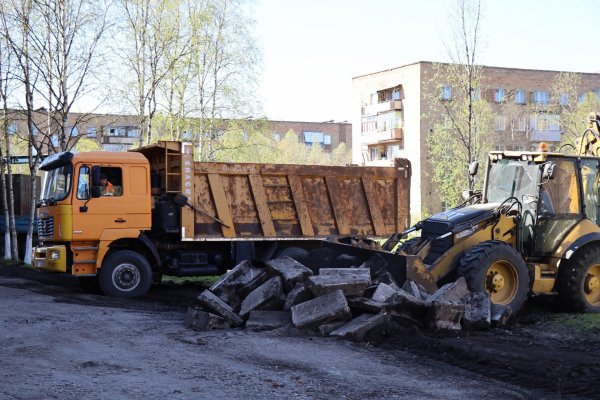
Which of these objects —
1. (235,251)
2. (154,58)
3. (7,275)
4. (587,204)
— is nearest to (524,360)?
(587,204)

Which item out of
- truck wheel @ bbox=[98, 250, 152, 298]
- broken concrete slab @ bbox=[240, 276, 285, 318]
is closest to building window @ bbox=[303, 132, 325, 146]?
truck wheel @ bbox=[98, 250, 152, 298]

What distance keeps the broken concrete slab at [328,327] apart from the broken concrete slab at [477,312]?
1684mm

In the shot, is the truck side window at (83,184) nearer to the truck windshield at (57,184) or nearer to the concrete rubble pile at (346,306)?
the truck windshield at (57,184)

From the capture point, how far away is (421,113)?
58469 mm

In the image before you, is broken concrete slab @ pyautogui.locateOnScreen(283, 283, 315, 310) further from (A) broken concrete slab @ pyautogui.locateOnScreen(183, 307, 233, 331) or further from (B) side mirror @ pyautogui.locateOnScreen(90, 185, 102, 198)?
(B) side mirror @ pyautogui.locateOnScreen(90, 185, 102, 198)

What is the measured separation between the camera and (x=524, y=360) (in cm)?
810

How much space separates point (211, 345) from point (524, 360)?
3600mm

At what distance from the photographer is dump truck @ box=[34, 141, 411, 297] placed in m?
14.5

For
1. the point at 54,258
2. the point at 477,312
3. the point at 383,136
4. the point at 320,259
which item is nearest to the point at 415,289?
the point at 477,312

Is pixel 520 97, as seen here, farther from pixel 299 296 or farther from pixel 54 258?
pixel 299 296

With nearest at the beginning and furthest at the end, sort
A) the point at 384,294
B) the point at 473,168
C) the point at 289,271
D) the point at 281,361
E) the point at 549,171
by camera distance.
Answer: the point at 281,361 → the point at 384,294 → the point at 289,271 → the point at 549,171 → the point at 473,168

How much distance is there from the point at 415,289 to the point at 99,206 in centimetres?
682

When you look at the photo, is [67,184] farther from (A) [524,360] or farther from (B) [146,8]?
(B) [146,8]

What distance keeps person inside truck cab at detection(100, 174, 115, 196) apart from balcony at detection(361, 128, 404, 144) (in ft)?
157
